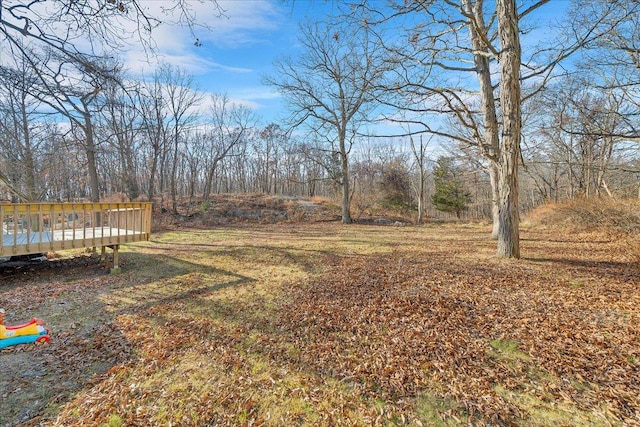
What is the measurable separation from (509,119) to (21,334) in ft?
26.1

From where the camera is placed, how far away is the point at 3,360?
292 centimetres

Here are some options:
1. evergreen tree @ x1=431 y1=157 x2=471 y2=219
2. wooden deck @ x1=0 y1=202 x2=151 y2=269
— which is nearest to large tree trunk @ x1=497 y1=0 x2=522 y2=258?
wooden deck @ x1=0 y1=202 x2=151 y2=269

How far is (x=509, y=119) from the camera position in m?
5.35

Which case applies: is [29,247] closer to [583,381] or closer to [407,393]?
[407,393]

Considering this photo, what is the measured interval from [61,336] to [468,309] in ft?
16.3

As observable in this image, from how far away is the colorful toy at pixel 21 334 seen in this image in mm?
3172

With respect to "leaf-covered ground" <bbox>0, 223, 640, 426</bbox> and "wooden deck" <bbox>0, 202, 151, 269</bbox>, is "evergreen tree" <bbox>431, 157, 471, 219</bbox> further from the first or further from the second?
"wooden deck" <bbox>0, 202, 151, 269</bbox>

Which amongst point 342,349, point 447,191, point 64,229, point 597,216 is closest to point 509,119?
point 342,349

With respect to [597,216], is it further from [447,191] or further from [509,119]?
[447,191]

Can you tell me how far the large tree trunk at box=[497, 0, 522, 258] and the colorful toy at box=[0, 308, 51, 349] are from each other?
733cm

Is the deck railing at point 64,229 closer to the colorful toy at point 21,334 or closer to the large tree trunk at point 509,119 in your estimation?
the colorful toy at point 21,334

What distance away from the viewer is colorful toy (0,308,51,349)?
125 inches

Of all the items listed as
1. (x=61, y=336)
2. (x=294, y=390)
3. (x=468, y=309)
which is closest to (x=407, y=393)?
(x=294, y=390)

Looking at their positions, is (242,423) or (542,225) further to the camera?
(542,225)
